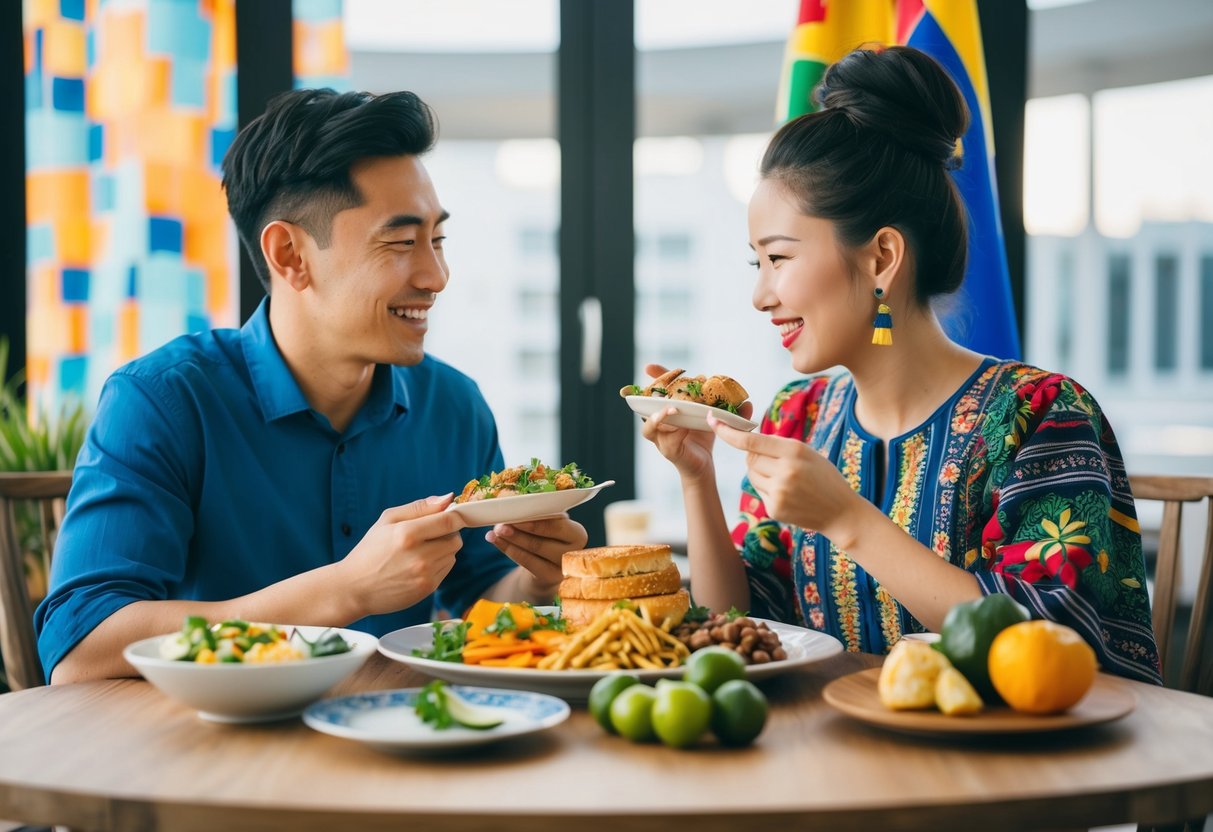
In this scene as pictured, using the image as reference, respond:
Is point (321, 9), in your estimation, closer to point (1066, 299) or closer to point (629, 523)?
point (629, 523)

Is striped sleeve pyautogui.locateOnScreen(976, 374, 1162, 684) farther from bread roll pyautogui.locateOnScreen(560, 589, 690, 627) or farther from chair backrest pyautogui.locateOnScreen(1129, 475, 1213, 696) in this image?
bread roll pyautogui.locateOnScreen(560, 589, 690, 627)

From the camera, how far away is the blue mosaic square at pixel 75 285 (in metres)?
3.76

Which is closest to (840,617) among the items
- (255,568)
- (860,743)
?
(860,743)

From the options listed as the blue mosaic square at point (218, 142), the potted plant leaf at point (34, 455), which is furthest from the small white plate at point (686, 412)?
the blue mosaic square at point (218, 142)

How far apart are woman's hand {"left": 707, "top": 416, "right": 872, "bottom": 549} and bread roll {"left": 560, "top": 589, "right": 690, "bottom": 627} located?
18 centimetres

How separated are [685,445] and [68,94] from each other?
110 inches

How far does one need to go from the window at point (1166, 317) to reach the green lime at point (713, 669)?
7.15m

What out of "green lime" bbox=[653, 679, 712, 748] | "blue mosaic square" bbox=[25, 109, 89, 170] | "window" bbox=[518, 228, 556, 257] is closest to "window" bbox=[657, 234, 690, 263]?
"window" bbox=[518, 228, 556, 257]

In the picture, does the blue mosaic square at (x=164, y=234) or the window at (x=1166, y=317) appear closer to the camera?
the blue mosaic square at (x=164, y=234)

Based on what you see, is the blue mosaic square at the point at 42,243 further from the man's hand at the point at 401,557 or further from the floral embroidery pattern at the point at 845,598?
the floral embroidery pattern at the point at 845,598

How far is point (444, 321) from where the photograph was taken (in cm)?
468

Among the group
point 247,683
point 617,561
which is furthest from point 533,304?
point 247,683

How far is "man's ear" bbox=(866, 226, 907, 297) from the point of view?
2004mm

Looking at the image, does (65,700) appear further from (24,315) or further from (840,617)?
(24,315)
